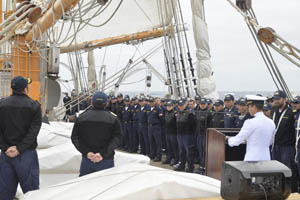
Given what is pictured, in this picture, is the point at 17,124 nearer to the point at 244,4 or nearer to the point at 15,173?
the point at 15,173

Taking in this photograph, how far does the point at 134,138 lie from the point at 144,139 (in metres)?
0.69

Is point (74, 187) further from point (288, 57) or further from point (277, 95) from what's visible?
point (277, 95)

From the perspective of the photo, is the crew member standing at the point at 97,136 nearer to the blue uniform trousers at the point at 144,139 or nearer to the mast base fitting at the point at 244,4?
the mast base fitting at the point at 244,4

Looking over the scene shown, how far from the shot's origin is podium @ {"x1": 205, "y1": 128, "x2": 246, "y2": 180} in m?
5.11

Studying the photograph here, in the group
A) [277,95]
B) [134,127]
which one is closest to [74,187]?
[277,95]

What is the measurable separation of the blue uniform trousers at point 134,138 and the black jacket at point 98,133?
642 cm

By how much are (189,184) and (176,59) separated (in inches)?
344

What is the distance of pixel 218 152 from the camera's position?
17.1ft

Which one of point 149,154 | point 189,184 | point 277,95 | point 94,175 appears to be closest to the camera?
point 189,184

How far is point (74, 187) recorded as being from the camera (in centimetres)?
254

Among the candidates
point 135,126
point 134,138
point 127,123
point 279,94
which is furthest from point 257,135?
point 127,123

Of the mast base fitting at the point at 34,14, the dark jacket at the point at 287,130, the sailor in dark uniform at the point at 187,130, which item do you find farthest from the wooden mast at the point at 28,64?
the dark jacket at the point at 287,130

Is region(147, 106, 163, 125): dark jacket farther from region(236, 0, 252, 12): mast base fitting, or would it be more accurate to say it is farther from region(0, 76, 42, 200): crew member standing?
region(0, 76, 42, 200): crew member standing

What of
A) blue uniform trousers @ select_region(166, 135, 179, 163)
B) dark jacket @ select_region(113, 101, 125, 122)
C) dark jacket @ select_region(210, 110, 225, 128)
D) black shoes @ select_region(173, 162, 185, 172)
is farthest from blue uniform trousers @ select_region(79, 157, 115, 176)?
dark jacket @ select_region(113, 101, 125, 122)
